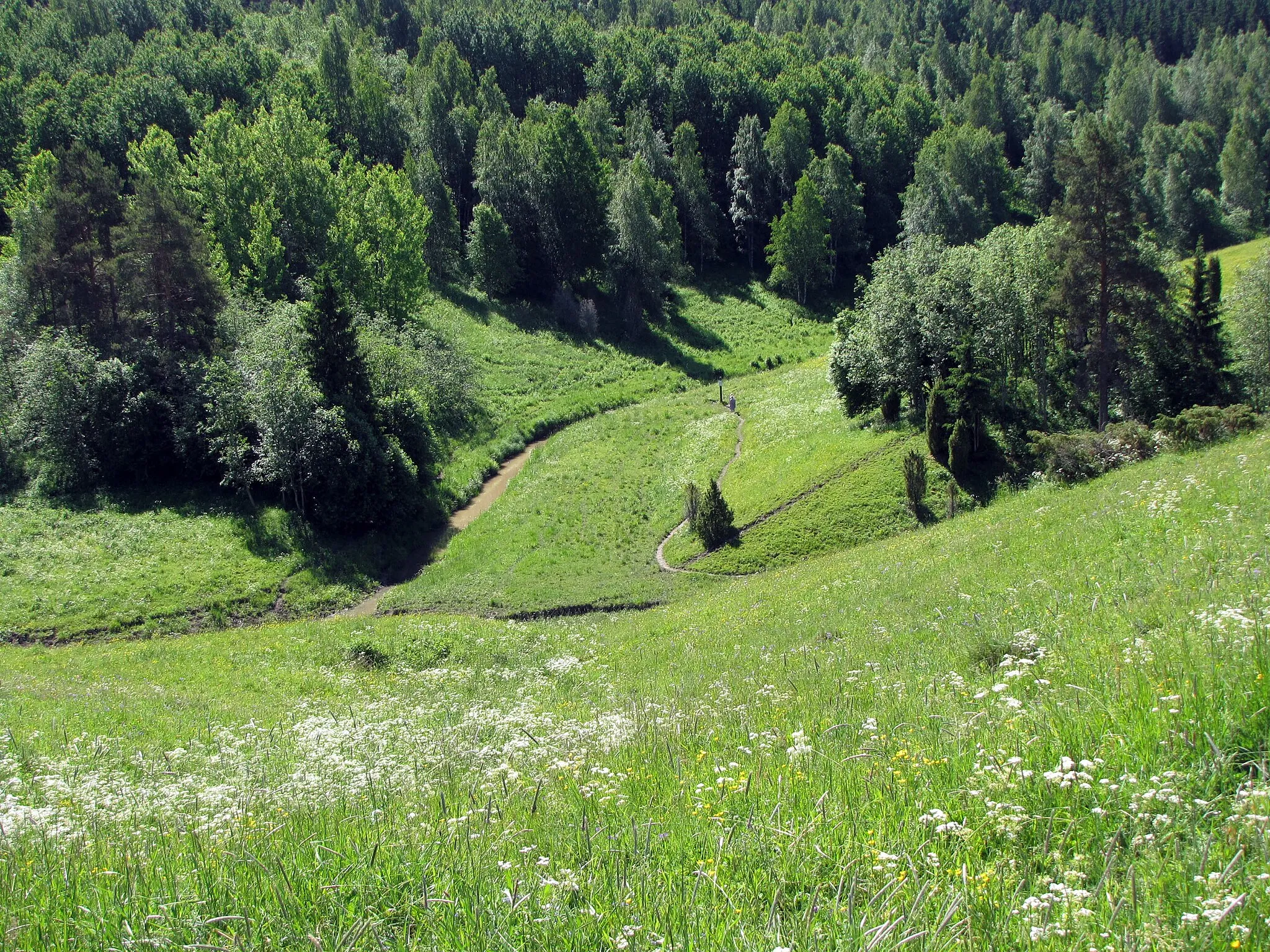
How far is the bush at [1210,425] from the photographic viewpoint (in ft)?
81.6

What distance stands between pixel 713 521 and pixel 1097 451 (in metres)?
16.7

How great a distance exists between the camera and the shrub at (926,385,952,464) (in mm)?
36562

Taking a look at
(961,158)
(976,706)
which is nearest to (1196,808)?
(976,706)

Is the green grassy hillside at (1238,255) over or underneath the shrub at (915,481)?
over

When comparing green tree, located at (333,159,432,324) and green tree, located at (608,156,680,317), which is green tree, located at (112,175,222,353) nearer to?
green tree, located at (333,159,432,324)

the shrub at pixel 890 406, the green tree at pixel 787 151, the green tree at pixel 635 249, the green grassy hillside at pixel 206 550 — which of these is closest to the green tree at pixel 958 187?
the green tree at pixel 787 151

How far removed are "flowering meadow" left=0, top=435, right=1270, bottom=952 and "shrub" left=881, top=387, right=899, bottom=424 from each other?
30828 mm

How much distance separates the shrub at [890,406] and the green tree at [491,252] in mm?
47208

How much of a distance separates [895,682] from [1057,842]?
5143 millimetres

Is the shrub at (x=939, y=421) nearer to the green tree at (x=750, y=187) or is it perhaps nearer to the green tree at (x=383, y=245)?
the green tree at (x=383, y=245)

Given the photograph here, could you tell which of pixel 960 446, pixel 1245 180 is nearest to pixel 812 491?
pixel 960 446

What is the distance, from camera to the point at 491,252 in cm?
7750

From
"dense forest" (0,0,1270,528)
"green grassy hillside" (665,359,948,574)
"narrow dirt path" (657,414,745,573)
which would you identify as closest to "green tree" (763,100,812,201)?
"dense forest" (0,0,1270,528)

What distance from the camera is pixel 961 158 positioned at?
102500 millimetres
